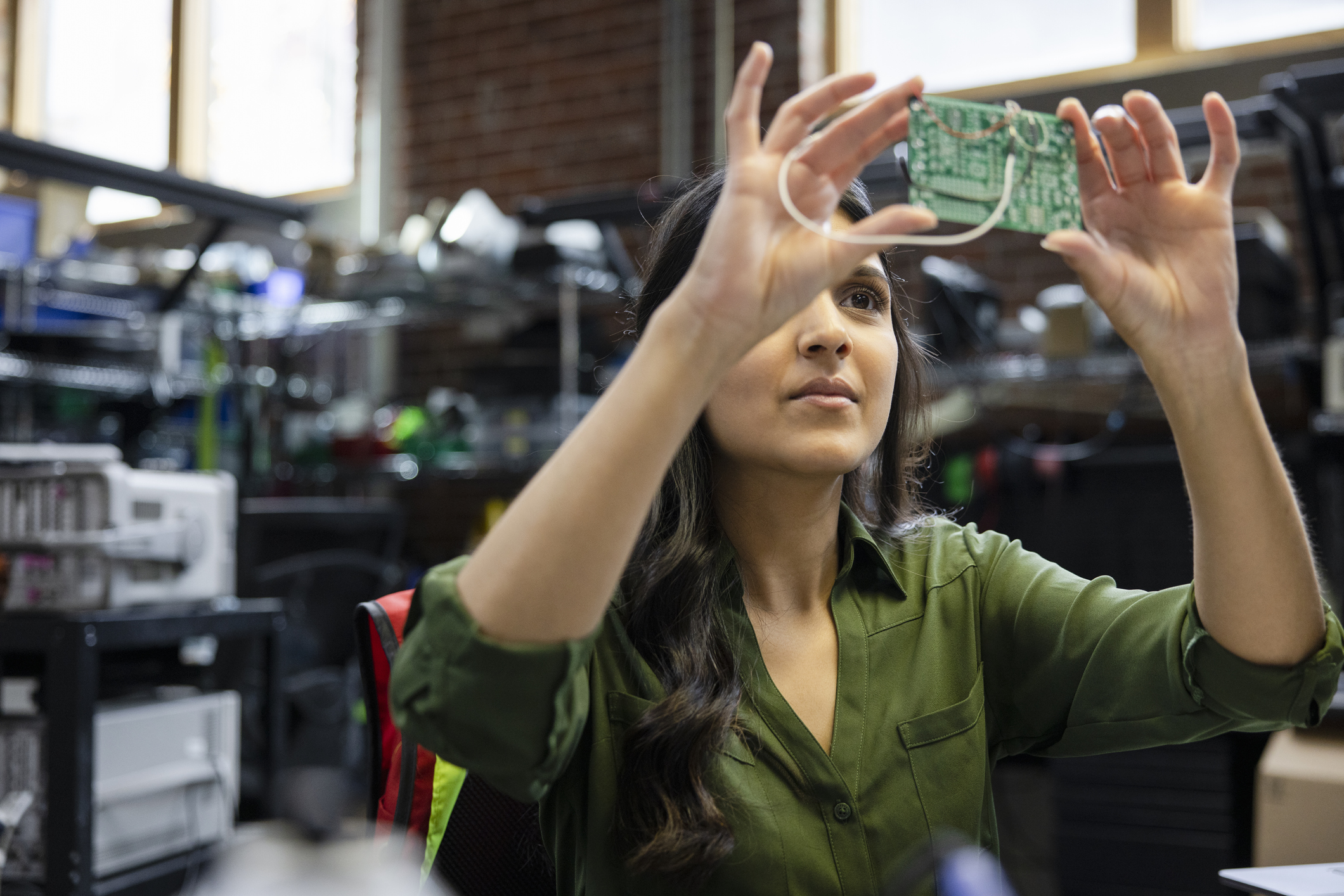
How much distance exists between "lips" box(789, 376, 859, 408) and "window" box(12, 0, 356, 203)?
453 centimetres

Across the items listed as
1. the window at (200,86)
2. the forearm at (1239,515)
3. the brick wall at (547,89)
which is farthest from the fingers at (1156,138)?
the window at (200,86)

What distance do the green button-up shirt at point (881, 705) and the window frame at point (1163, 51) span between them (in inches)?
104

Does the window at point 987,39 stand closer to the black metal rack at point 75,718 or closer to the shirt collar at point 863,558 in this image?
the black metal rack at point 75,718

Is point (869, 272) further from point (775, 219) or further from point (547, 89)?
point (547, 89)

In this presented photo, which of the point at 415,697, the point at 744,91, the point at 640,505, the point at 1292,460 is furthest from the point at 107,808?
the point at 1292,460

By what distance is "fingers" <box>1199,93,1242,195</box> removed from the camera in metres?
0.80

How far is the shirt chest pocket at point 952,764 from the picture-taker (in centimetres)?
99

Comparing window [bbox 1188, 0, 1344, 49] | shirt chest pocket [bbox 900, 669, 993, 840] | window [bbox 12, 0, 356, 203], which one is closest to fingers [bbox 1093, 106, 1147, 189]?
shirt chest pocket [bbox 900, 669, 993, 840]

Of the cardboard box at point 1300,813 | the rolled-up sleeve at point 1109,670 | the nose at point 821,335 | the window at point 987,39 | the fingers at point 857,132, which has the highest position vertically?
the window at point 987,39

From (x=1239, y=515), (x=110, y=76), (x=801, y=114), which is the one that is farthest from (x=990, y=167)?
(x=110, y=76)

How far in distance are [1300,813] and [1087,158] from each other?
42.7 inches

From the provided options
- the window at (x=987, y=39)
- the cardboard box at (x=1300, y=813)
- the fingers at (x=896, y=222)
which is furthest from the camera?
the window at (x=987, y=39)

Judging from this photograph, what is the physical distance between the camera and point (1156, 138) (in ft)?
2.65

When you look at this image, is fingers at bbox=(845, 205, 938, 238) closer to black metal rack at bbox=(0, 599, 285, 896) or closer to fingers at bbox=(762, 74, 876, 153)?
fingers at bbox=(762, 74, 876, 153)
